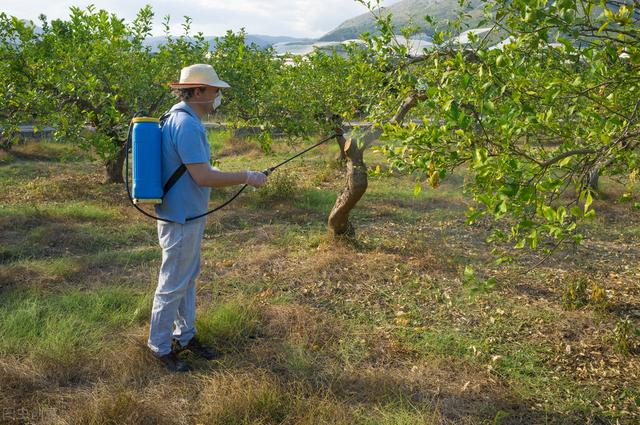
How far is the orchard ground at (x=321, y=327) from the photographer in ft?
10.8

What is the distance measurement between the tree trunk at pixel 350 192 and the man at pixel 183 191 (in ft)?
9.75

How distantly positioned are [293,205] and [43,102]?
13.4ft

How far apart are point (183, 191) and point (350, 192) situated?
3339 mm

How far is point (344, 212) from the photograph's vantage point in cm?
666

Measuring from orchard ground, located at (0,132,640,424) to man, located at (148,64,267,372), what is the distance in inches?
15.2

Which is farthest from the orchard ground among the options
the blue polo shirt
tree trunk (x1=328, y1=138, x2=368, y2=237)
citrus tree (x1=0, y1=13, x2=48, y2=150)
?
citrus tree (x1=0, y1=13, x2=48, y2=150)

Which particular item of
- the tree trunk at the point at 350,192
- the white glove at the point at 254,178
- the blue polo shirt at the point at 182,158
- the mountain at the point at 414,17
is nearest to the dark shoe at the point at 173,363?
the blue polo shirt at the point at 182,158

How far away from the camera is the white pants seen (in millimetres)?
3535

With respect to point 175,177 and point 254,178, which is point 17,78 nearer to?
point 175,177

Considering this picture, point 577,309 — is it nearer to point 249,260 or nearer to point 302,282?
point 302,282

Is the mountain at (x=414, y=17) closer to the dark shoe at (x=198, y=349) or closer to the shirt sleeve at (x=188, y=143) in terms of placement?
the shirt sleeve at (x=188, y=143)

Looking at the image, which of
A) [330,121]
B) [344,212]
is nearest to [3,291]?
[344,212]

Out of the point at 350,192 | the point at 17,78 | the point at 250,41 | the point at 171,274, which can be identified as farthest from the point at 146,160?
the point at 250,41

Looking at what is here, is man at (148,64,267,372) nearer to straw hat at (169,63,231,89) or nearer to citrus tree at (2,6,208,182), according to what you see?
straw hat at (169,63,231,89)
